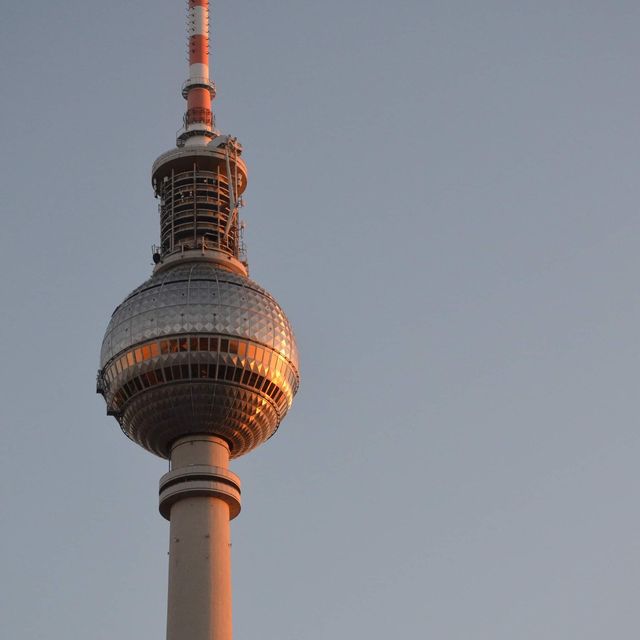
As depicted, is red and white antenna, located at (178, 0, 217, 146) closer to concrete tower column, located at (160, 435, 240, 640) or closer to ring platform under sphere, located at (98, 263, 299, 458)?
ring platform under sphere, located at (98, 263, 299, 458)

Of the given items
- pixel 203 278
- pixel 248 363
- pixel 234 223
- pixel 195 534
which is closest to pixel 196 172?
pixel 234 223

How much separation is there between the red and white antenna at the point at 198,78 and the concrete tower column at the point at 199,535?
30.4m

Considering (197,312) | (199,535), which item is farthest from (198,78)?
(199,535)

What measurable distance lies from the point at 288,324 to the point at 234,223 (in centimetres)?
1221

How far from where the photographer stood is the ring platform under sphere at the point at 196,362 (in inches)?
3248

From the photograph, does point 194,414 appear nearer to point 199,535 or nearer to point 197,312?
point 197,312

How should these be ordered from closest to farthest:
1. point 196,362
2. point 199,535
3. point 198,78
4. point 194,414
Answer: point 199,535 → point 196,362 → point 194,414 → point 198,78

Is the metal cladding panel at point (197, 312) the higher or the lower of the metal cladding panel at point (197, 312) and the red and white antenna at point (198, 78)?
the lower

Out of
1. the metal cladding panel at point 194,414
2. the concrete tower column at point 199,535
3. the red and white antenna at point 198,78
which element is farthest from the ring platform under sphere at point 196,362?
the red and white antenna at point 198,78

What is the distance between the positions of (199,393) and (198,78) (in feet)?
112

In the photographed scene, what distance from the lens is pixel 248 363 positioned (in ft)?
274

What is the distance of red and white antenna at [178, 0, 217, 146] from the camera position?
102 m

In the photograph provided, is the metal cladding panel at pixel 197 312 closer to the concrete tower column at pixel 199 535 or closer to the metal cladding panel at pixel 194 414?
the metal cladding panel at pixel 194 414

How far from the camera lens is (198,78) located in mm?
105125
